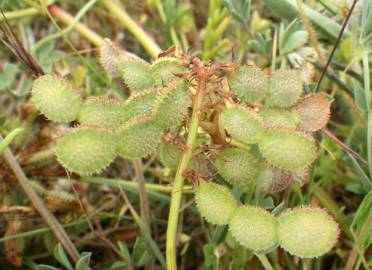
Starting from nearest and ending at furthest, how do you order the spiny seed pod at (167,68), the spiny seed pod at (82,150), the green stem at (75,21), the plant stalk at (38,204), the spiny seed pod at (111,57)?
the spiny seed pod at (82,150), the spiny seed pod at (167,68), the spiny seed pod at (111,57), the plant stalk at (38,204), the green stem at (75,21)

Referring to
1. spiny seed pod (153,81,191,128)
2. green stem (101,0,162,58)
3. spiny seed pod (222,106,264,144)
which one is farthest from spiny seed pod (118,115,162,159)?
green stem (101,0,162,58)

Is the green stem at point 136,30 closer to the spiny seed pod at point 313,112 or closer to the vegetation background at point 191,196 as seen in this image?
the vegetation background at point 191,196

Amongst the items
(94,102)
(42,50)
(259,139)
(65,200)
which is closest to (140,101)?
(94,102)

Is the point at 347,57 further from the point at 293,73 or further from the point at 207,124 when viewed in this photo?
the point at 207,124

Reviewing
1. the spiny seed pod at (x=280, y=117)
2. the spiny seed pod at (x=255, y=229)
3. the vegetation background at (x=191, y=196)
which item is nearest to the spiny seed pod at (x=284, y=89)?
the spiny seed pod at (x=280, y=117)

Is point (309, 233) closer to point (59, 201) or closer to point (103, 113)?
point (103, 113)

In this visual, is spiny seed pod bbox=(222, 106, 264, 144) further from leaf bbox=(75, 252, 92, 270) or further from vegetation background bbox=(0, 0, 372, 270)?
leaf bbox=(75, 252, 92, 270)
